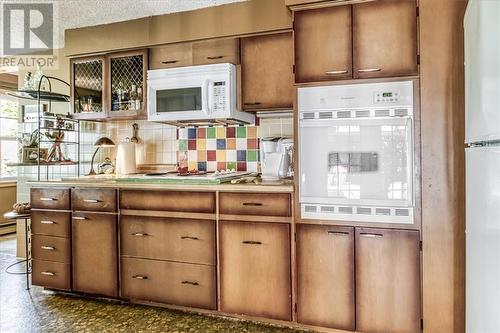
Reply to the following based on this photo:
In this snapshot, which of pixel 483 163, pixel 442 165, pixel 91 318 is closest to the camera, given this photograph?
pixel 483 163

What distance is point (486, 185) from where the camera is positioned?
47.3 inches

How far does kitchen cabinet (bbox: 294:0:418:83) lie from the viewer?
6.84ft

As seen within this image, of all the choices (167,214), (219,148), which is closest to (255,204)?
(167,214)

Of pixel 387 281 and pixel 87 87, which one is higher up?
pixel 87 87

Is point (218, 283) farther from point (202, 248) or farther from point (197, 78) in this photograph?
point (197, 78)

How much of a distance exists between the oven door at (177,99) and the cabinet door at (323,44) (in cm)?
79

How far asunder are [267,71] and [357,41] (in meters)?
0.73

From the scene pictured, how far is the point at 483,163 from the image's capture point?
1232 mm

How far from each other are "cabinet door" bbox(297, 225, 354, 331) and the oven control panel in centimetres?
76

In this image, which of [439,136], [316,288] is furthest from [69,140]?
[439,136]

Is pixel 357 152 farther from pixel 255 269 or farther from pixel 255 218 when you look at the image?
pixel 255 269

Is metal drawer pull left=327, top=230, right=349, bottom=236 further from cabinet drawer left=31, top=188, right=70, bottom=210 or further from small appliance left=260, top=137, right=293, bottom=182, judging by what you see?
cabinet drawer left=31, top=188, right=70, bottom=210

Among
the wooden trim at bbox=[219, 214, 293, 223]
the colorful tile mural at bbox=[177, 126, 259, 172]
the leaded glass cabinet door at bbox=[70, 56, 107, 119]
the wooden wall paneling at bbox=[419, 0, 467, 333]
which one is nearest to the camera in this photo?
the wooden wall paneling at bbox=[419, 0, 467, 333]

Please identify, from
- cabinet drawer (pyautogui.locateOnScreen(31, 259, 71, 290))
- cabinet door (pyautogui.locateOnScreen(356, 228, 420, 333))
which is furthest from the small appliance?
cabinet drawer (pyautogui.locateOnScreen(31, 259, 71, 290))
